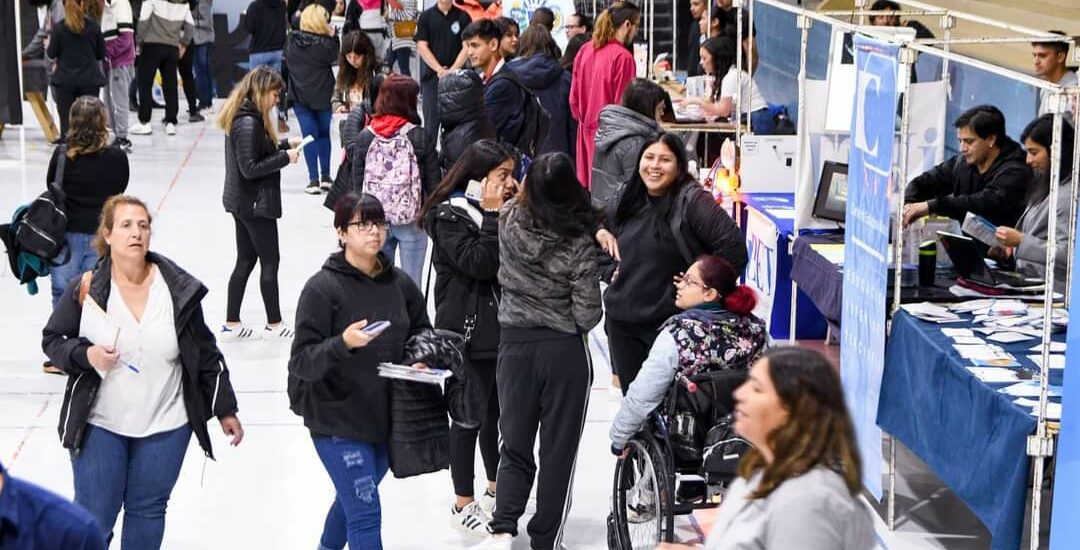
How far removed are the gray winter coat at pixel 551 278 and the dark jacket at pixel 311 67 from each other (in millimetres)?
8588

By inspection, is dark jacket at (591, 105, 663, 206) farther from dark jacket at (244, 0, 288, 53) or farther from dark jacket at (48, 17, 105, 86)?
dark jacket at (244, 0, 288, 53)

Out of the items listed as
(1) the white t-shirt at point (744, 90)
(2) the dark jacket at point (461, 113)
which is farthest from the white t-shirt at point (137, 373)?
(1) the white t-shirt at point (744, 90)

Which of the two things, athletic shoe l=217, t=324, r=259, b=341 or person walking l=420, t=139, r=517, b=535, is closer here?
person walking l=420, t=139, r=517, b=535

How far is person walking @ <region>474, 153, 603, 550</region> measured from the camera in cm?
554

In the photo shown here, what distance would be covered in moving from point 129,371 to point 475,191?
154cm

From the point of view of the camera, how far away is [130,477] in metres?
5.14

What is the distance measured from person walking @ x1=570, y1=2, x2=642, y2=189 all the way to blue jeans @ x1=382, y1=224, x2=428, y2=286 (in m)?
3.31

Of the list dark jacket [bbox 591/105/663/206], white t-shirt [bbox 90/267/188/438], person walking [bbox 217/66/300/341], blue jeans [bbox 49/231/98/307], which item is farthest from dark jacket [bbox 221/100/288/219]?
white t-shirt [bbox 90/267/188/438]

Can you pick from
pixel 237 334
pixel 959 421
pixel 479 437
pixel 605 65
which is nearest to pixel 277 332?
pixel 237 334

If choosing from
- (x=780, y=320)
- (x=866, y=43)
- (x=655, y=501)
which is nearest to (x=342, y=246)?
(x=655, y=501)

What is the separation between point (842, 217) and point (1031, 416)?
2675mm

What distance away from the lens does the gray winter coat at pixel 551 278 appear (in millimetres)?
5574

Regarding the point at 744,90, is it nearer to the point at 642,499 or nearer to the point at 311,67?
the point at 311,67

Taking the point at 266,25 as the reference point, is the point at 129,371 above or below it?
below
